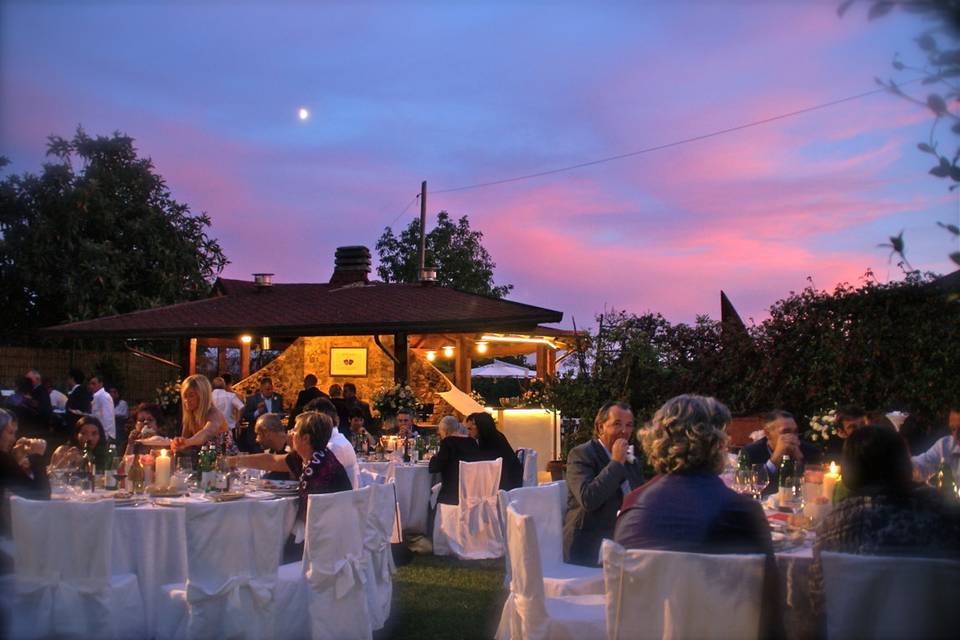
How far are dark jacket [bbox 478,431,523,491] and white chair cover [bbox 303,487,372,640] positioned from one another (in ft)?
11.7

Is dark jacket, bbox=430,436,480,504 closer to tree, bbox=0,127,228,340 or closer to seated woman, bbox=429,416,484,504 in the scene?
seated woman, bbox=429,416,484,504

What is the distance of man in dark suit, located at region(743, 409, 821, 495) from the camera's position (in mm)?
5902

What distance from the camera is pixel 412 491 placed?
9.12m

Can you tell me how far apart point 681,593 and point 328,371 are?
15.3 m

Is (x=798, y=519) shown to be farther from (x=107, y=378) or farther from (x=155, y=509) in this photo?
(x=107, y=378)

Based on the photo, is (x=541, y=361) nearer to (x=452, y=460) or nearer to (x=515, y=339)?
(x=515, y=339)

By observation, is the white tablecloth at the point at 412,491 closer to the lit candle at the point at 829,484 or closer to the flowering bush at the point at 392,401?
the lit candle at the point at 829,484

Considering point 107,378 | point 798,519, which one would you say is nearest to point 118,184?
point 107,378

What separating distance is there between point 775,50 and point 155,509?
414 cm

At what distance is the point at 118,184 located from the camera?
945 inches

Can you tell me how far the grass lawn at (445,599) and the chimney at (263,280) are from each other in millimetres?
12338

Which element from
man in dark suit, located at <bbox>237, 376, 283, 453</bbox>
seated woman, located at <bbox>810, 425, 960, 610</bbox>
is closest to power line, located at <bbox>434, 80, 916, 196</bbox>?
seated woman, located at <bbox>810, 425, 960, 610</bbox>

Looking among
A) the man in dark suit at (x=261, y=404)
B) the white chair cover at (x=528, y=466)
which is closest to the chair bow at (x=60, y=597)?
the white chair cover at (x=528, y=466)

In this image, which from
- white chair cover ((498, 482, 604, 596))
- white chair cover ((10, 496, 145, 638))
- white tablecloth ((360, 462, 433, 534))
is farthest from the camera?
white tablecloth ((360, 462, 433, 534))
